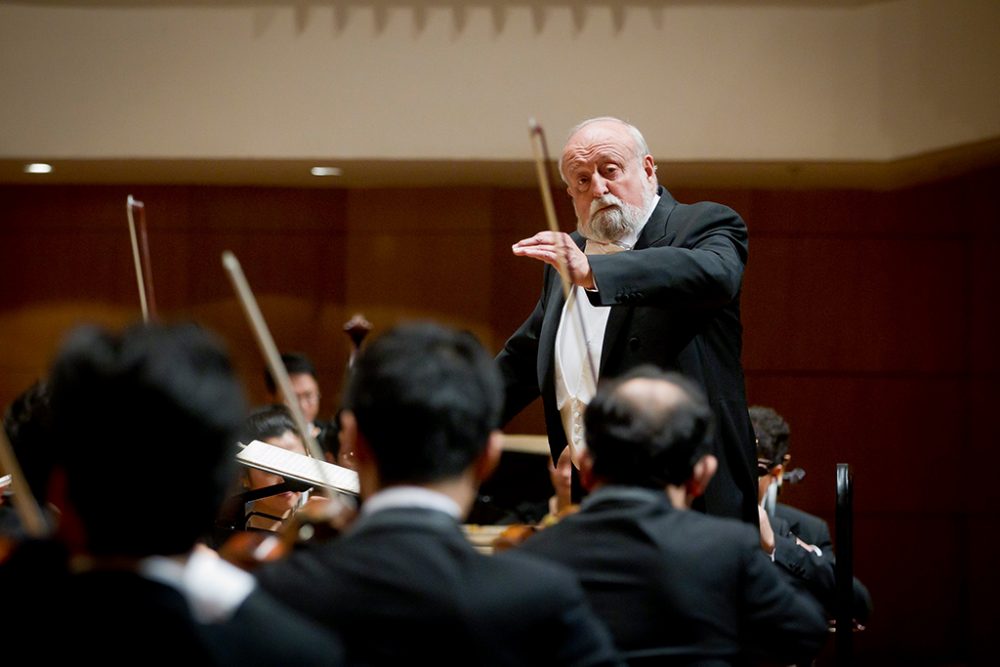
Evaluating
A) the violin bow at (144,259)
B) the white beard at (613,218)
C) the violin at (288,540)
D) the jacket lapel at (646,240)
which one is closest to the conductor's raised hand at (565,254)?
the jacket lapel at (646,240)

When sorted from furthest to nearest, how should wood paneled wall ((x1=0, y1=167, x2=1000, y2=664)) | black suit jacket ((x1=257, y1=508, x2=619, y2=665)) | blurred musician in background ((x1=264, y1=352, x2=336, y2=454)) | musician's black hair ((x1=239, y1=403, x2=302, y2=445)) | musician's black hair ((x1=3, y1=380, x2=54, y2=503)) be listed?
wood paneled wall ((x1=0, y1=167, x2=1000, y2=664)) → blurred musician in background ((x1=264, y1=352, x2=336, y2=454)) → musician's black hair ((x1=239, y1=403, x2=302, y2=445)) → musician's black hair ((x1=3, y1=380, x2=54, y2=503)) → black suit jacket ((x1=257, y1=508, x2=619, y2=665))

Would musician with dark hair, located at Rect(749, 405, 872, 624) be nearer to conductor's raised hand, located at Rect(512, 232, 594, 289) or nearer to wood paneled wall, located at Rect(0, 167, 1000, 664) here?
conductor's raised hand, located at Rect(512, 232, 594, 289)

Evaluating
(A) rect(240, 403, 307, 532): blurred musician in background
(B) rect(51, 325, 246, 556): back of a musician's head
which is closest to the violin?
(B) rect(51, 325, 246, 556): back of a musician's head

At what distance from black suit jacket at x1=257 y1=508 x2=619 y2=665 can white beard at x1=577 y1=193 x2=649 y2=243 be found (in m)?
1.60

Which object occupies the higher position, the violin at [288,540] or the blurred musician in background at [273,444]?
the violin at [288,540]

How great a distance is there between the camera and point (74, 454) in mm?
1207

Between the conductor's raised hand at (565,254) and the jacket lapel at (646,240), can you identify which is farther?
the jacket lapel at (646,240)

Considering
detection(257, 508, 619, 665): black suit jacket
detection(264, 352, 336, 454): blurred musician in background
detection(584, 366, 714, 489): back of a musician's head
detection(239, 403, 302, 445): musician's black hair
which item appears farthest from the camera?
detection(264, 352, 336, 454): blurred musician in background

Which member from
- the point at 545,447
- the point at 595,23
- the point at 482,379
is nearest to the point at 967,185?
the point at 595,23

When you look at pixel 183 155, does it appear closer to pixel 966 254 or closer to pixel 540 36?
pixel 540 36

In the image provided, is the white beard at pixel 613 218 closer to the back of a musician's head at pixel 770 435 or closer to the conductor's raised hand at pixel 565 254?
the conductor's raised hand at pixel 565 254

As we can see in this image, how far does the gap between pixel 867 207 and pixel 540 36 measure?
2.09 meters

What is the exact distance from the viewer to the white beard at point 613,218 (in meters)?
2.91

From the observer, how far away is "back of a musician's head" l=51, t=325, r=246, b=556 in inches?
47.3
